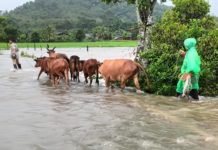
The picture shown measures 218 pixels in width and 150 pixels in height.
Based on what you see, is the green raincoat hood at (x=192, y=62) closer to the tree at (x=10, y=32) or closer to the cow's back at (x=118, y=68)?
the cow's back at (x=118, y=68)

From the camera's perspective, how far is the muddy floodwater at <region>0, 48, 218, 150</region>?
26.1 feet

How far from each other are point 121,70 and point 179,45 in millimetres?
2131

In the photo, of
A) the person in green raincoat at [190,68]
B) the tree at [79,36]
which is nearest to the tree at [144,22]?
the person in green raincoat at [190,68]

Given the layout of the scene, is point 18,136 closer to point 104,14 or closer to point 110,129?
point 110,129

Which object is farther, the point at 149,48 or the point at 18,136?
the point at 149,48

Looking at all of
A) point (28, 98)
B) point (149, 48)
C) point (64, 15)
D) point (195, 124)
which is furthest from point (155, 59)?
point (64, 15)

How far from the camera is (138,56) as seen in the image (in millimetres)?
16953

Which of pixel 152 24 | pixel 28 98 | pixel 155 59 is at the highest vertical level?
pixel 152 24

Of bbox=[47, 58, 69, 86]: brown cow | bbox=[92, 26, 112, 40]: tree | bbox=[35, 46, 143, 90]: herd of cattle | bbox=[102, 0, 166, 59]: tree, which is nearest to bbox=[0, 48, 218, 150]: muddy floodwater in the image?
bbox=[35, 46, 143, 90]: herd of cattle

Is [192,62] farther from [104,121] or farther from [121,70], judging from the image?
[104,121]

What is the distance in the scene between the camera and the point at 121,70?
1554 cm

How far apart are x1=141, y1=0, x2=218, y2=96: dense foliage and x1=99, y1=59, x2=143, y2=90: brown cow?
0.71 meters

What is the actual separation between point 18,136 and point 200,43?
809cm

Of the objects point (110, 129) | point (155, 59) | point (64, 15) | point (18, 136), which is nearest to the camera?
point (18, 136)
